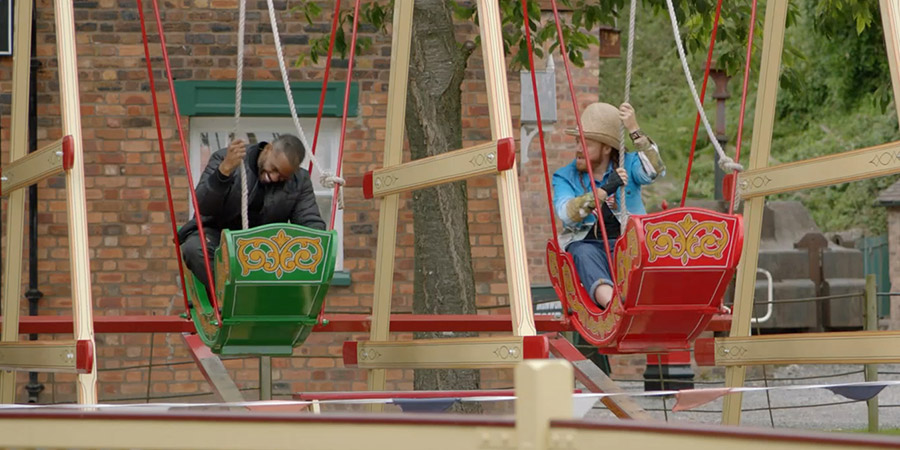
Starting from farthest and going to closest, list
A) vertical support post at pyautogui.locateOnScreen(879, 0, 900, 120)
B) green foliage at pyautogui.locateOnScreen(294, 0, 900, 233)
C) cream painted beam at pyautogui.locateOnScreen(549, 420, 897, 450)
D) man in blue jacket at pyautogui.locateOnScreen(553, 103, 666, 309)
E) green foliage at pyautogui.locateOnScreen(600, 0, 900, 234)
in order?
green foliage at pyautogui.locateOnScreen(600, 0, 900, 234)
green foliage at pyautogui.locateOnScreen(294, 0, 900, 233)
man in blue jacket at pyautogui.locateOnScreen(553, 103, 666, 309)
vertical support post at pyautogui.locateOnScreen(879, 0, 900, 120)
cream painted beam at pyautogui.locateOnScreen(549, 420, 897, 450)

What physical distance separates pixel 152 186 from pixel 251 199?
3388mm

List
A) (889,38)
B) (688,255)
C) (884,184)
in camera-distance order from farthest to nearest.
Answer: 1. (884,184)
2. (688,255)
3. (889,38)

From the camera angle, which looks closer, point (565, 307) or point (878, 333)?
point (878, 333)

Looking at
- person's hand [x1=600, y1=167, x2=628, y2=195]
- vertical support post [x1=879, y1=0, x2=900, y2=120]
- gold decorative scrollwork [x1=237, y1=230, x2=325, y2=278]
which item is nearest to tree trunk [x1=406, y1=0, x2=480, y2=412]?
person's hand [x1=600, y1=167, x2=628, y2=195]

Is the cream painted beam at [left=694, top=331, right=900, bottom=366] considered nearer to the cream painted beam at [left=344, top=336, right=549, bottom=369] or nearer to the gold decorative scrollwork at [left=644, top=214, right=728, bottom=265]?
the gold decorative scrollwork at [left=644, top=214, right=728, bottom=265]

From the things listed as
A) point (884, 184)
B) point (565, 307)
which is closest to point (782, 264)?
point (884, 184)

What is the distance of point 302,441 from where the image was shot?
10.5 feet

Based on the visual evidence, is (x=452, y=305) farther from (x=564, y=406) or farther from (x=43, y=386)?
(x=564, y=406)

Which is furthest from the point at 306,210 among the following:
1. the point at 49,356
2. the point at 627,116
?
the point at 627,116

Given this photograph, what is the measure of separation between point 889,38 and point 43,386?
253 inches

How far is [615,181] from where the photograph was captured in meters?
6.60

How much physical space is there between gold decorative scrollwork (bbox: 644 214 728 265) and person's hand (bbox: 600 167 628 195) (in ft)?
1.49

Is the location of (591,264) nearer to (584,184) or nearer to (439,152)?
(584,184)

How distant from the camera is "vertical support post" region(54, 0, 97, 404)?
561 cm
